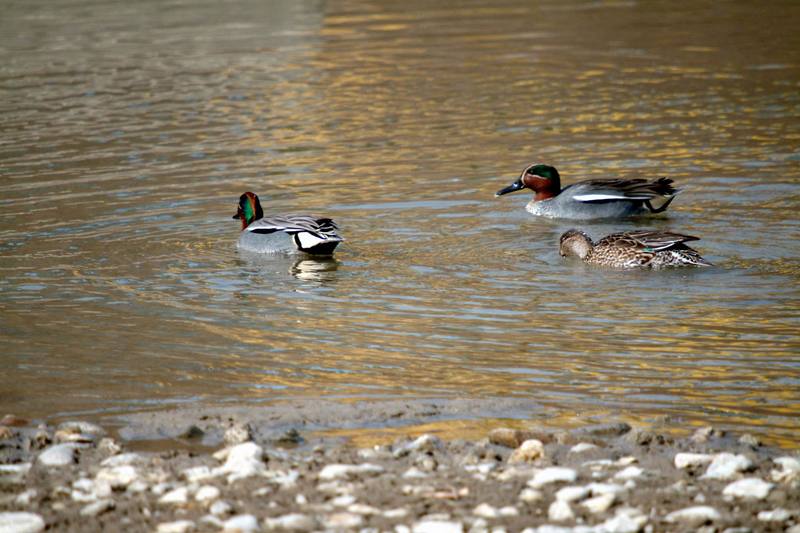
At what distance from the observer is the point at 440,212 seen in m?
14.3

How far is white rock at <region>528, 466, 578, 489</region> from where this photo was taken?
634cm

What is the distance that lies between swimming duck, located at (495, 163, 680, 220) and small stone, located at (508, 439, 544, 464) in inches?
308

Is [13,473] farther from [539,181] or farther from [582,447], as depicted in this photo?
[539,181]

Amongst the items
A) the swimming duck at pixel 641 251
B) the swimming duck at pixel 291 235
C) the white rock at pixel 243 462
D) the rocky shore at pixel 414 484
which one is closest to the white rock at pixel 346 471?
the rocky shore at pixel 414 484

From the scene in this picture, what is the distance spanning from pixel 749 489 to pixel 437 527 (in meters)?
1.61

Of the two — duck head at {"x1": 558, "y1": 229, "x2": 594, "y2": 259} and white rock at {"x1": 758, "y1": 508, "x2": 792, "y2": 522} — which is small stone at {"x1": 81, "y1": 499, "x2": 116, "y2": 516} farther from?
duck head at {"x1": 558, "y1": 229, "x2": 594, "y2": 259}

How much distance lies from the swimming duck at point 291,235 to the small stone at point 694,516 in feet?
22.8

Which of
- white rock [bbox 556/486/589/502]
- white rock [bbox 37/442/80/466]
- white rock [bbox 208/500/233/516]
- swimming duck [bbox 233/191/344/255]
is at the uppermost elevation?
swimming duck [bbox 233/191/344/255]

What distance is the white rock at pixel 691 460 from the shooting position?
261 inches

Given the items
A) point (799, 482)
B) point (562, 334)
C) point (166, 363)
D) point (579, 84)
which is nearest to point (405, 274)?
point (562, 334)

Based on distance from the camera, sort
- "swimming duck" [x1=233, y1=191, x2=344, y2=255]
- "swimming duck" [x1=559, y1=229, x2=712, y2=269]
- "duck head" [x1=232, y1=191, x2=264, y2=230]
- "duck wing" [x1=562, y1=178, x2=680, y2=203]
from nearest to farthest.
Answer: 1. "swimming duck" [x1=559, y1=229, x2=712, y2=269]
2. "swimming duck" [x1=233, y1=191, x2=344, y2=255]
3. "duck head" [x1=232, y1=191, x2=264, y2=230]
4. "duck wing" [x1=562, y1=178, x2=680, y2=203]

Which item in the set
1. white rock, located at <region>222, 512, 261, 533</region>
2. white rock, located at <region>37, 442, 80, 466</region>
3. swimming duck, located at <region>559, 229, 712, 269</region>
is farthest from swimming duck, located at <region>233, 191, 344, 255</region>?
white rock, located at <region>222, 512, 261, 533</region>

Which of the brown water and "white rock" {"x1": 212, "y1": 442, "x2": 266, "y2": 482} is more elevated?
the brown water

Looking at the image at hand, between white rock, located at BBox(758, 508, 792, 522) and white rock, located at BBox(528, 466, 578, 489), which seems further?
white rock, located at BBox(528, 466, 578, 489)
